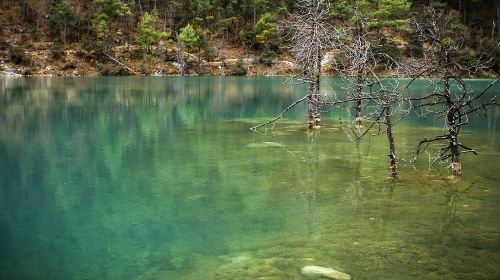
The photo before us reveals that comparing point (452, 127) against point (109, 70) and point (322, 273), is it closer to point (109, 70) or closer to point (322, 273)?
point (322, 273)

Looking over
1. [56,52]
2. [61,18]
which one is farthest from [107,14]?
[56,52]

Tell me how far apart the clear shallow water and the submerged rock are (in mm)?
220

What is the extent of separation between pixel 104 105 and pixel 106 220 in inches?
1089

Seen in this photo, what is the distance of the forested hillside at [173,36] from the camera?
8838 centimetres

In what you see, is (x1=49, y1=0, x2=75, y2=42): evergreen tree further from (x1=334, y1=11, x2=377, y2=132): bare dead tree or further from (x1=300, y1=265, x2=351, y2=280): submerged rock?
(x1=300, y1=265, x2=351, y2=280): submerged rock

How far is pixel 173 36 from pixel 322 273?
100 meters

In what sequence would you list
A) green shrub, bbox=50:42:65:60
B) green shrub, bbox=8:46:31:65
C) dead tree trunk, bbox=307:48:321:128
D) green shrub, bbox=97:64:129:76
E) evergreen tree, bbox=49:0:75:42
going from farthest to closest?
evergreen tree, bbox=49:0:75:42 < green shrub, bbox=97:64:129:76 < green shrub, bbox=50:42:65:60 < green shrub, bbox=8:46:31:65 < dead tree trunk, bbox=307:48:321:128

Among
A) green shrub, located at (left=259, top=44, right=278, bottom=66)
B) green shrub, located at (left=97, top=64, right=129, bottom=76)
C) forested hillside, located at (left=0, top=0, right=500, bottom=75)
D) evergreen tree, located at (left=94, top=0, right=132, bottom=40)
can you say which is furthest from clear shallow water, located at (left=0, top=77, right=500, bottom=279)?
green shrub, located at (left=259, top=44, right=278, bottom=66)

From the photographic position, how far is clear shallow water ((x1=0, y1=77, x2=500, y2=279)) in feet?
30.1

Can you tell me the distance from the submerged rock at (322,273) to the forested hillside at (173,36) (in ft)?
259

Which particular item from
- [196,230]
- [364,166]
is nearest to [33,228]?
[196,230]

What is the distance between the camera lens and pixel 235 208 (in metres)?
12.7

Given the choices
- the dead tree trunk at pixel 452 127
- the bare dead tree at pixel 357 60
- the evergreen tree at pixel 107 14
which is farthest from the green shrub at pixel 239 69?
the dead tree trunk at pixel 452 127

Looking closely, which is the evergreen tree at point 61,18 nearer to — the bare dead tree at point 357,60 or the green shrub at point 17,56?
the green shrub at point 17,56
